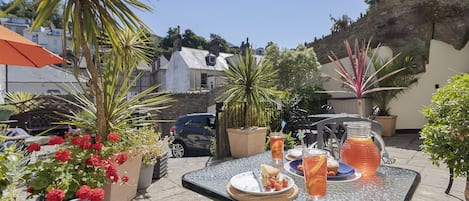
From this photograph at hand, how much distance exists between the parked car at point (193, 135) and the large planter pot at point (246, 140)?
84.1 inches

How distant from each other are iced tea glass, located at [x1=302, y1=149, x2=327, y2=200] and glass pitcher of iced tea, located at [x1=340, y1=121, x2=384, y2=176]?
0.38 metres

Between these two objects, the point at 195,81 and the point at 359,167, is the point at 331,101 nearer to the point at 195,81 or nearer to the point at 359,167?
the point at 359,167

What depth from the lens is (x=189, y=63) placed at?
19516mm

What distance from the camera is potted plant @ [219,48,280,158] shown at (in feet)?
13.5

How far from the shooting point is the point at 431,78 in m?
6.48

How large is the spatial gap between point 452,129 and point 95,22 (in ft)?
9.49

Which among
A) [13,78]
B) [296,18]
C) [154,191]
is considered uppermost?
[296,18]

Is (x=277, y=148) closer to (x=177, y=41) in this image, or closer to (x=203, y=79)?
(x=203, y=79)

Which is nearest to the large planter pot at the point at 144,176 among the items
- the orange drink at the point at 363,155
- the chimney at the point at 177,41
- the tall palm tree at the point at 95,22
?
the tall palm tree at the point at 95,22

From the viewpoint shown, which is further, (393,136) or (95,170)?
(393,136)

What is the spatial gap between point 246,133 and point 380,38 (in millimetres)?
6179

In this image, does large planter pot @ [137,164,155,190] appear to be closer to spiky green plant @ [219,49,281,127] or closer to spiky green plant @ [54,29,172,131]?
spiky green plant @ [54,29,172,131]

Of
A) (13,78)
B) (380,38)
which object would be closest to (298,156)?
(380,38)

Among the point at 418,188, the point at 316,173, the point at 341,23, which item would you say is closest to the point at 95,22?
the point at 316,173
